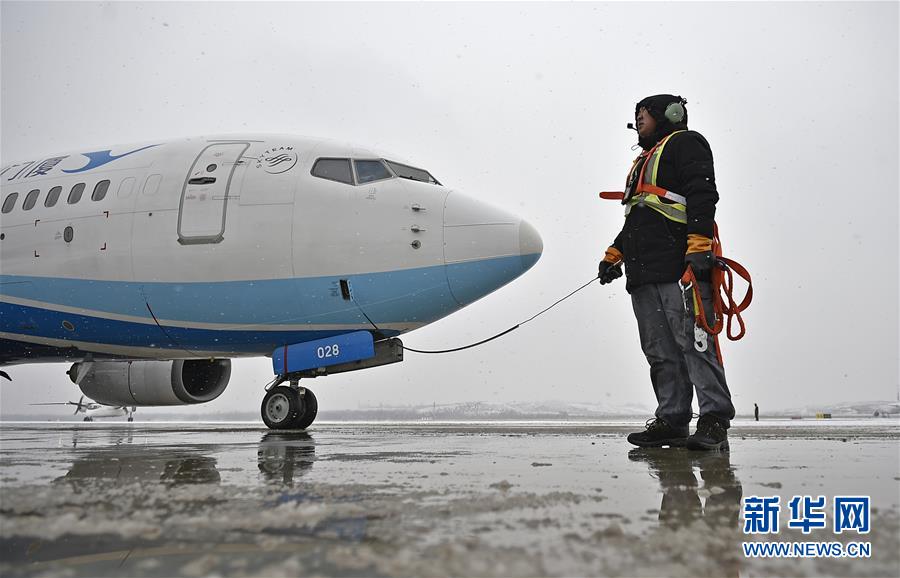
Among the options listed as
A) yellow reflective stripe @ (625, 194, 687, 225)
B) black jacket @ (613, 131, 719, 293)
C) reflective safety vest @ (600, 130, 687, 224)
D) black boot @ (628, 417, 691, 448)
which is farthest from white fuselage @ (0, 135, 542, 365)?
black boot @ (628, 417, 691, 448)

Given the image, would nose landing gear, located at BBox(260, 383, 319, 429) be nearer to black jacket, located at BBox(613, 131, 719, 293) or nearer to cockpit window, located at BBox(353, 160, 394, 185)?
cockpit window, located at BBox(353, 160, 394, 185)

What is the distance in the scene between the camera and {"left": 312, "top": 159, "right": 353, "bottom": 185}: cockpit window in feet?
27.1

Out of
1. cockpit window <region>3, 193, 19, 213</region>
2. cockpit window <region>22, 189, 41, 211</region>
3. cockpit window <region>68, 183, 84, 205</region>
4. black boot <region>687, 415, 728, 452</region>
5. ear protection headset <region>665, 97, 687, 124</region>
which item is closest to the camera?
black boot <region>687, 415, 728, 452</region>

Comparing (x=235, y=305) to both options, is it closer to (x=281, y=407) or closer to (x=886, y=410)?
(x=281, y=407)

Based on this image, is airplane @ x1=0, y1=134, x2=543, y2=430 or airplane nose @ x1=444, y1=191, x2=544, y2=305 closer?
airplane nose @ x1=444, y1=191, x2=544, y2=305

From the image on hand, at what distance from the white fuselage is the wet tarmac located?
4400 mm

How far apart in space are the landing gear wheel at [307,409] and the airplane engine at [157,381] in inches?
120

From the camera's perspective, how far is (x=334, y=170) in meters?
8.37

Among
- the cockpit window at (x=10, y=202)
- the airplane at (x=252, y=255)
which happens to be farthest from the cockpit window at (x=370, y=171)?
the cockpit window at (x=10, y=202)

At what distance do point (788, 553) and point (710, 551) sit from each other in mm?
192

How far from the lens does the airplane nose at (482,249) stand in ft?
24.9

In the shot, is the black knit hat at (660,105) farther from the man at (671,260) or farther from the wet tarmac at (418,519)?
the wet tarmac at (418,519)

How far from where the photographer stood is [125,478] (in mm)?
2953

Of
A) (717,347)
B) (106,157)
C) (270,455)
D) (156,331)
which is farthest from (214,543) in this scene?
(106,157)
